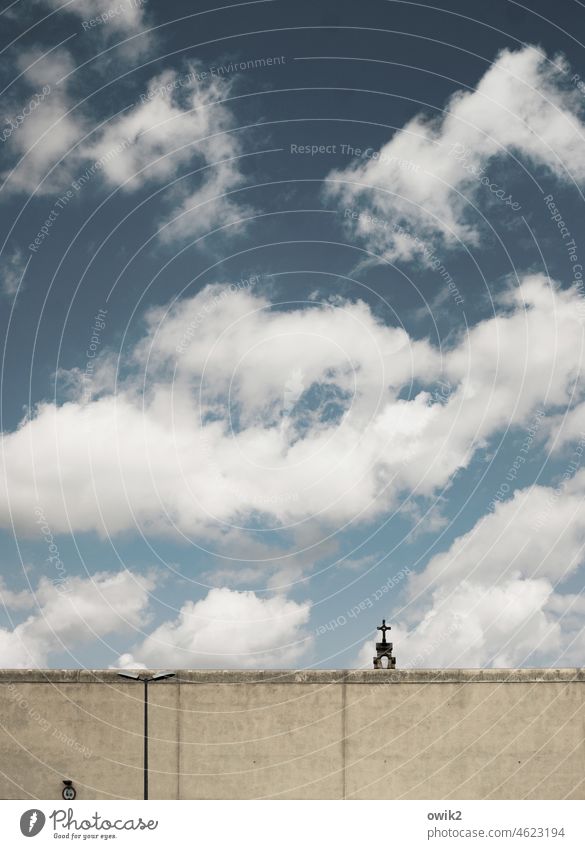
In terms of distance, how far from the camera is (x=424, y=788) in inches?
1012

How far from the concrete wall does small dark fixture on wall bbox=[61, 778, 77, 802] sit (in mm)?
186

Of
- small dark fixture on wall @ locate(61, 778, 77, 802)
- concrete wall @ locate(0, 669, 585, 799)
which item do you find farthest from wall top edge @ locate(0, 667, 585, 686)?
small dark fixture on wall @ locate(61, 778, 77, 802)

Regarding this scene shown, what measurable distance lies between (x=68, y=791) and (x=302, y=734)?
7073 mm

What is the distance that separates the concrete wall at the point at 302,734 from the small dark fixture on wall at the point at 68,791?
0.61ft

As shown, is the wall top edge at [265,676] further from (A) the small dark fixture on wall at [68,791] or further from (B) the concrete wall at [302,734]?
(A) the small dark fixture on wall at [68,791]

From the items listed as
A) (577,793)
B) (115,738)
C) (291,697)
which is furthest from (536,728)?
(115,738)

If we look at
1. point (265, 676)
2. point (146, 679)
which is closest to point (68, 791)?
point (146, 679)

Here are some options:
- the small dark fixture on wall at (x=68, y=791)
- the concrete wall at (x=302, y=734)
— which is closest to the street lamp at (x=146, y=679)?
the concrete wall at (x=302, y=734)

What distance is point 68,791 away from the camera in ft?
84.7

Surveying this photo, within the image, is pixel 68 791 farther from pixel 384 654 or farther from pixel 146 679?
pixel 384 654

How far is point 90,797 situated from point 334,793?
7.17 m

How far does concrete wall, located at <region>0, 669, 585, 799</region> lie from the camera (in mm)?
25797

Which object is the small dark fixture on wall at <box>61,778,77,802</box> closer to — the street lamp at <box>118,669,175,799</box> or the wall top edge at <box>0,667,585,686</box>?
the street lamp at <box>118,669,175,799</box>
